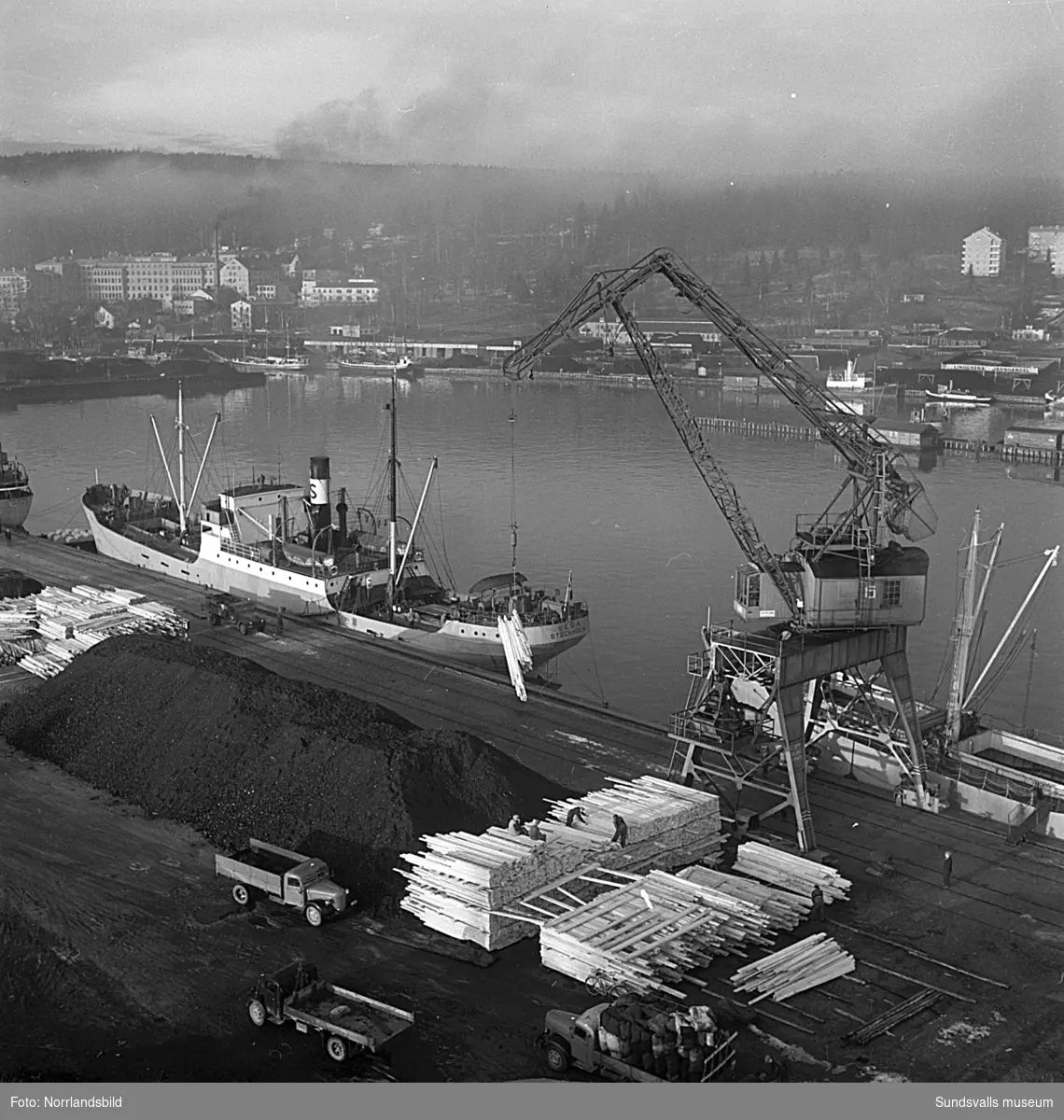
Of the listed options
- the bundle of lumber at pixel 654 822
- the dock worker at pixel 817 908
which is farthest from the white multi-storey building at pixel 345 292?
the dock worker at pixel 817 908

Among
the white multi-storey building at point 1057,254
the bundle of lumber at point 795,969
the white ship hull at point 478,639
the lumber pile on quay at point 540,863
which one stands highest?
the white multi-storey building at point 1057,254

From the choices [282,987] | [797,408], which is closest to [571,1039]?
[282,987]

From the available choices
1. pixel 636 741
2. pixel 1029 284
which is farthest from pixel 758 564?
pixel 1029 284

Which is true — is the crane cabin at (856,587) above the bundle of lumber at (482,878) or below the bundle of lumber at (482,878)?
above

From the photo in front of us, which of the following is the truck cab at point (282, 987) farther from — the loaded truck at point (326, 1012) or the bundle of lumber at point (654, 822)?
the bundle of lumber at point (654, 822)

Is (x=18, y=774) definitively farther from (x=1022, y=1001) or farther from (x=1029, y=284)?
(x=1029, y=284)

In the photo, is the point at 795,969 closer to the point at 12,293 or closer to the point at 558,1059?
the point at 558,1059

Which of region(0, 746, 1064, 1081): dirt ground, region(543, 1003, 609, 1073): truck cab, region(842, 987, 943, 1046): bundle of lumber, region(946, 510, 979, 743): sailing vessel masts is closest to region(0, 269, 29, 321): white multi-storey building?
region(946, 510, 979, 743): sailing vessel masts
